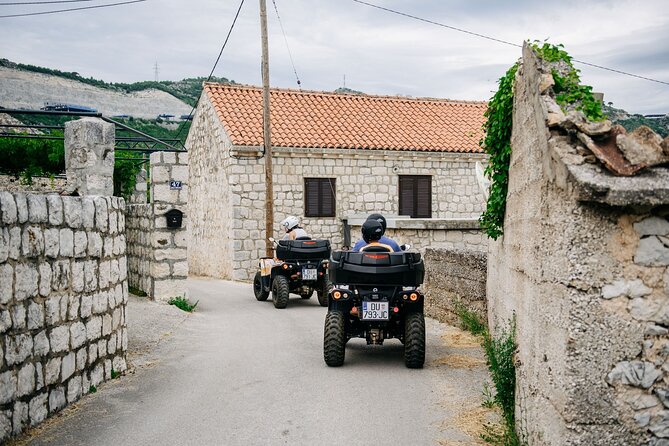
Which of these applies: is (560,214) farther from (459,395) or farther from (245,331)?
(245,331)

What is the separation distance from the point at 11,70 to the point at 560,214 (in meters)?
72.7

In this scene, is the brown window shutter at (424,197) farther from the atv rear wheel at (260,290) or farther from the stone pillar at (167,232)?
the stone pillar at (167,232)

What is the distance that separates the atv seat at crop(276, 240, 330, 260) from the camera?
1385cm

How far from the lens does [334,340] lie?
783 centimetres

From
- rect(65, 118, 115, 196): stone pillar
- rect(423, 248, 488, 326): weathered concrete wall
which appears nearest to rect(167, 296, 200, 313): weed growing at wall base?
rect(423, 248, 488, 326): weathered concrete wall

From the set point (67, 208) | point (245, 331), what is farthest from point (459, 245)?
point (67, 208)

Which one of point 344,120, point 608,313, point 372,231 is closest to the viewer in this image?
point 608,313

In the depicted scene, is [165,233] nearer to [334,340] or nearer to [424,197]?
[334,340]

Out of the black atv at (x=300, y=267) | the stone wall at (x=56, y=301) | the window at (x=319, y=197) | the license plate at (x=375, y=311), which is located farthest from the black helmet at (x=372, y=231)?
the window at (x=319, y=197)

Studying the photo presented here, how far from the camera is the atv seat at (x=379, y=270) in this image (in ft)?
26.2

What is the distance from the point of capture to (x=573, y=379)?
370cm

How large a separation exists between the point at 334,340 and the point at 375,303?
2.10ft

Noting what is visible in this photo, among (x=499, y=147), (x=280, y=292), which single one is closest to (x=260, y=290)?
(x=280, y=292)

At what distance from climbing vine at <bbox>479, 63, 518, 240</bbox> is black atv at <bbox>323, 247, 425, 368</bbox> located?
1018 millimetres
